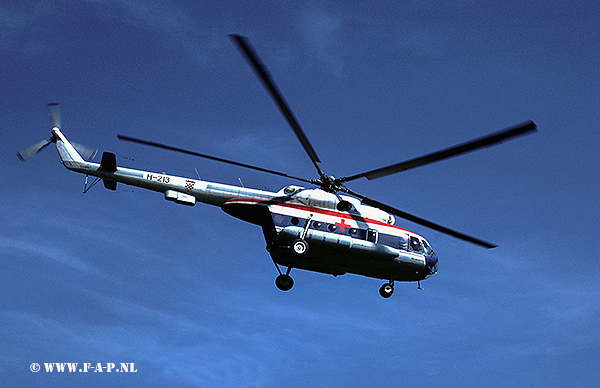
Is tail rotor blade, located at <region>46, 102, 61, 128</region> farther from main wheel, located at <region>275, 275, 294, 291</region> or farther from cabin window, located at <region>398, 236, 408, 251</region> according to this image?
cabin window, located at <region>398, 236, 408, 251</region>

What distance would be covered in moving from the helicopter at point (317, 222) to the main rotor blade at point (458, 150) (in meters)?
2.03

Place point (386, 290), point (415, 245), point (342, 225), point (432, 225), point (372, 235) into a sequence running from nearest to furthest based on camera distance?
point (432, 225), point (342, 225), point (372, 235), point (386, 290), point (415, 245)

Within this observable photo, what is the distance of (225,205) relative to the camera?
32.4 metres

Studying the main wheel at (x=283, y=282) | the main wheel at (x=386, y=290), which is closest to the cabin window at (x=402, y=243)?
the main wheel at (x=386, y=290)

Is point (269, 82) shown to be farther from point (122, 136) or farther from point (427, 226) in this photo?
point (427, 226)

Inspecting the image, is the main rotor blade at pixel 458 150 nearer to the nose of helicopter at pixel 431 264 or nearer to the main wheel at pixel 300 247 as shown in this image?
the main wheel at pixel 300 247

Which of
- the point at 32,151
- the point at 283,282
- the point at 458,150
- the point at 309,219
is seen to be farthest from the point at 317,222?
the point at 32,151

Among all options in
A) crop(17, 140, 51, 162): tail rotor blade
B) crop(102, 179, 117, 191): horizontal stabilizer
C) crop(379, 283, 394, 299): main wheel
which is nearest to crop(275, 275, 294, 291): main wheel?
crop(379, 283, 394, 299): main wheel

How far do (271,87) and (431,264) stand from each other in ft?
53.1

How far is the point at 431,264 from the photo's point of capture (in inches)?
1328

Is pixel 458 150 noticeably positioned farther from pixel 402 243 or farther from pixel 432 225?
pixel 402 243

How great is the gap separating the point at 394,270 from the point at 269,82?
14.8m

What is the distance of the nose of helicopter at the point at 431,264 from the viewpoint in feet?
110

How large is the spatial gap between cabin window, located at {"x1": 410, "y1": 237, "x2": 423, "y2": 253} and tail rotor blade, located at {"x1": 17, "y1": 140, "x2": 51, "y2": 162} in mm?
23426
